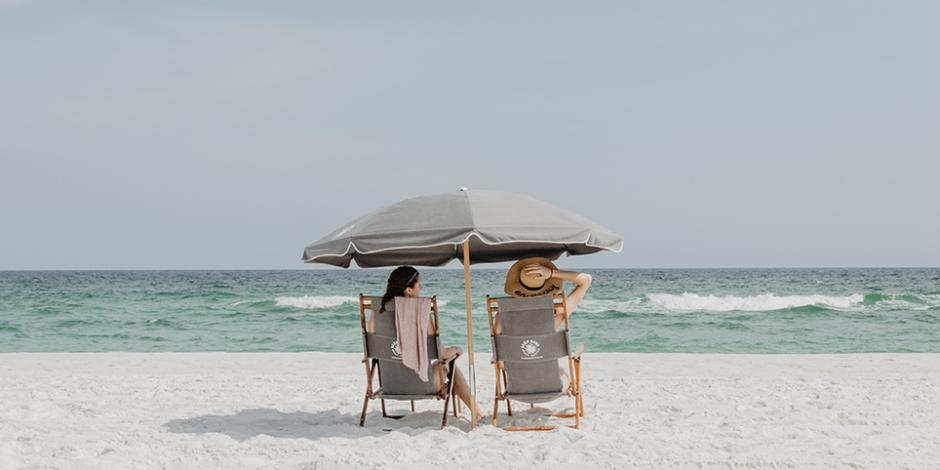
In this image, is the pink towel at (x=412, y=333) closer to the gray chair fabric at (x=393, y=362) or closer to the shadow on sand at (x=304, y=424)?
the gray chair fabric at (x=393, y=362)

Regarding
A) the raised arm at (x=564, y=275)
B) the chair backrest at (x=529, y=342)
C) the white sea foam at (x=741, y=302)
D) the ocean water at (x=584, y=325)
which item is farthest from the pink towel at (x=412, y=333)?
the white sea foam at (x=741, y=302)

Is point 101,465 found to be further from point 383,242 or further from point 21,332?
point 21,332

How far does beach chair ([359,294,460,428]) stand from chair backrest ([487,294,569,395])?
35 centimetres

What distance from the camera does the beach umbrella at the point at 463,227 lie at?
4734 millimetres

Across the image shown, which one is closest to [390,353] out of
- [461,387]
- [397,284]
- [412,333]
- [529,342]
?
[412,333]

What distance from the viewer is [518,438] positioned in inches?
197

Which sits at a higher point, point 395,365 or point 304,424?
point 395,365

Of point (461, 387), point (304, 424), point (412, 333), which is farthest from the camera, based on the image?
point (304, 424)

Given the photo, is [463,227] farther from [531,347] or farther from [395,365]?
[395,365]

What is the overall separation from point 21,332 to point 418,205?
56.8 ft

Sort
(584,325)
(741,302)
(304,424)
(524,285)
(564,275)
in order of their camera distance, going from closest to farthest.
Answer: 1. (564,275)
2. (524,285)
3. (304,424)
4. (584,325)
5. (741,302)

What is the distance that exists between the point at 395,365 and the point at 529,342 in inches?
35.6

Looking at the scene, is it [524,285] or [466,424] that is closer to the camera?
[524,285]

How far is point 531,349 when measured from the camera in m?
5.27
